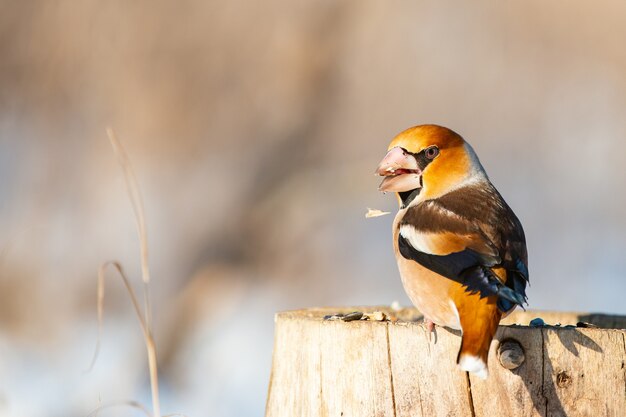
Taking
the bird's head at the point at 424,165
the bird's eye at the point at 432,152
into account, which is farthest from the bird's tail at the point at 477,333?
the bird's eye at the point at 432,152

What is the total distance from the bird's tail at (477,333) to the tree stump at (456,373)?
79 mm

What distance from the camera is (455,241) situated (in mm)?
2996

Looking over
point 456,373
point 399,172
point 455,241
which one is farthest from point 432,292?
point 399,172

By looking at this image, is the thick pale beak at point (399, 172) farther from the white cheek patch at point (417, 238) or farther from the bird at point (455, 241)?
the white cheek patch at point (417, 238)

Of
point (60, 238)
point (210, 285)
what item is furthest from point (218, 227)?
point (60, 238)

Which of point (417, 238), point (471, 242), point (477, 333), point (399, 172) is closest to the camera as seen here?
point (477, 333)

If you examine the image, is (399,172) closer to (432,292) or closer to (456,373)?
(432,292)

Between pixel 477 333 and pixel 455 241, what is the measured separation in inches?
15.0

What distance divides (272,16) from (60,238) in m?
2.08

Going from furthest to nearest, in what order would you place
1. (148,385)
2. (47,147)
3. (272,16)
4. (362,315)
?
(272,16) → (47,147) → (148,385) → (362,315)

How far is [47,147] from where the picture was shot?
605 centimetres

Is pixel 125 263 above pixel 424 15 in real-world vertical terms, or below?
below

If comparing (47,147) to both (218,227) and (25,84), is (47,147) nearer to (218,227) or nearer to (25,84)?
(25,84)

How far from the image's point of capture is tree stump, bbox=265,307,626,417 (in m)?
2.76
